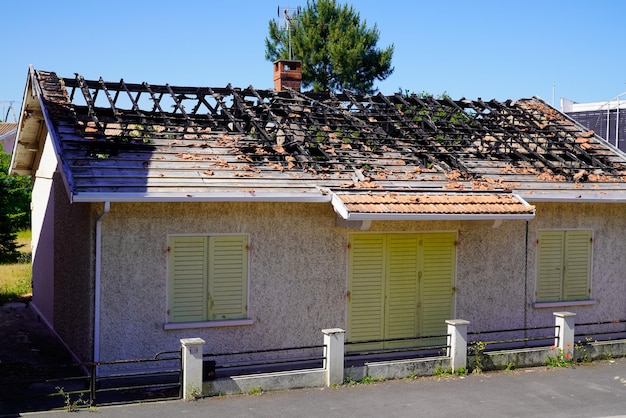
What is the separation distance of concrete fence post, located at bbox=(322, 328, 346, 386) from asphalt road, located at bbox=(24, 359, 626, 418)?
0.55 ft

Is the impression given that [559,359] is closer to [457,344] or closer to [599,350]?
[599,350]

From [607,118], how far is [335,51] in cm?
1795

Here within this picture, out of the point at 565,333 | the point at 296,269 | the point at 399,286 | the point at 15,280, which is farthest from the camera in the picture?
the point at 15,280

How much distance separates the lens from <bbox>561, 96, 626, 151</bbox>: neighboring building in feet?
113

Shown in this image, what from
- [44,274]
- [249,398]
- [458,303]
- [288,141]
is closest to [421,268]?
[458,303]

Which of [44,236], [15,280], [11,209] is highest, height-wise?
[11,209]

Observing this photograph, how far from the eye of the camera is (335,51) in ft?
153

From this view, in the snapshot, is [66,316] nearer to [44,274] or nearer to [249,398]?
[44,274]

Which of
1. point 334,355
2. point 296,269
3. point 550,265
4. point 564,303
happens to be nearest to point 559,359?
point 564,303

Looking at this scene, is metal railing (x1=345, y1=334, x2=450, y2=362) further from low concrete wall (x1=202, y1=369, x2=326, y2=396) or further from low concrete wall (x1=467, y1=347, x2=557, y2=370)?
low concrete wall (x1=202, y1=369, x2=326, y2=396)

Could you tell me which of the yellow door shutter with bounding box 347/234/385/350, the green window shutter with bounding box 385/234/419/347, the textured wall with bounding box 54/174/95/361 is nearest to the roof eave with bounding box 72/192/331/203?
the textured wall with bounding box 54/174/95/361

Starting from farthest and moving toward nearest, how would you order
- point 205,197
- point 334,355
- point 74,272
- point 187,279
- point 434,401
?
point 74,272 → point 187,279 → point 205,197 → point 334,355 → point 434,401

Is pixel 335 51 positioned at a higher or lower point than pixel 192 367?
higher

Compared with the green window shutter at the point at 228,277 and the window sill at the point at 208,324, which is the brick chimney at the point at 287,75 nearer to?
the green window shutter at the point at 228,277
